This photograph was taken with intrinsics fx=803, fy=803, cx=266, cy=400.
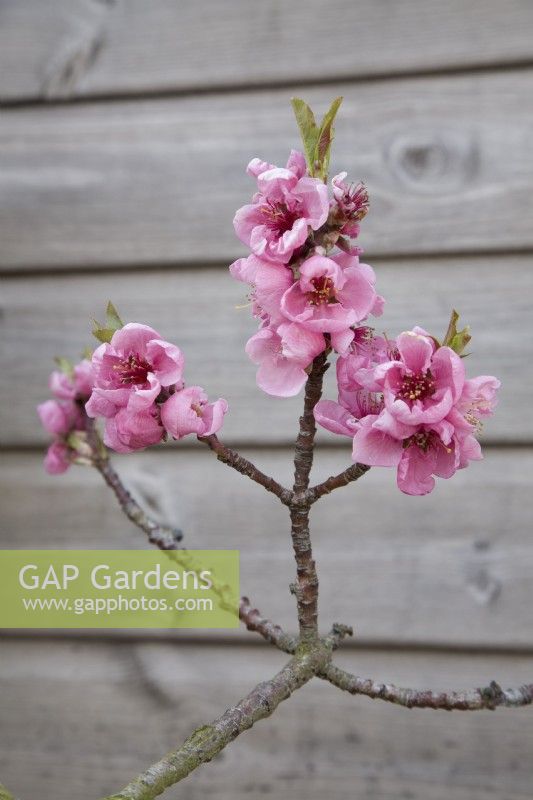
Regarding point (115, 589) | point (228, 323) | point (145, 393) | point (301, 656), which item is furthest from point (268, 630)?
point (228, 323)

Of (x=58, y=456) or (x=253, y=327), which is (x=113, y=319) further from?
(x=253, y=327)

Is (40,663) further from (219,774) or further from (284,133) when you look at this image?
(284,133)

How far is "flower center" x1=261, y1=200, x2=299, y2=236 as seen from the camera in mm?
331

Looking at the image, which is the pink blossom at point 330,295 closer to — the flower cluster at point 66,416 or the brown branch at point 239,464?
the brown branch at point 239,464

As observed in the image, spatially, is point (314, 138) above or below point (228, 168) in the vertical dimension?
below

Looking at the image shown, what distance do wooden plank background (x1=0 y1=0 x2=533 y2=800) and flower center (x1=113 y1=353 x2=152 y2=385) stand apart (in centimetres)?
55

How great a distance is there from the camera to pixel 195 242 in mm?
917

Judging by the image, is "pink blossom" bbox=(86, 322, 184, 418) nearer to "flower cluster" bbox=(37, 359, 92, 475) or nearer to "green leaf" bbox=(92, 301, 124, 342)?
"green leaf" bbox=(92, 301, 124, 342)

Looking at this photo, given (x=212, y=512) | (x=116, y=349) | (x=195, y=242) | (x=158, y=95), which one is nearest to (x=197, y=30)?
Answer: (x=158, y=95)

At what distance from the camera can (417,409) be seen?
308 millimetres

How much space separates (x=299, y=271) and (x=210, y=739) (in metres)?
0.19

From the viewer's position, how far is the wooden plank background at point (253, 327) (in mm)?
859

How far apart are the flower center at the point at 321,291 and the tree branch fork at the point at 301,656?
0.09 ft

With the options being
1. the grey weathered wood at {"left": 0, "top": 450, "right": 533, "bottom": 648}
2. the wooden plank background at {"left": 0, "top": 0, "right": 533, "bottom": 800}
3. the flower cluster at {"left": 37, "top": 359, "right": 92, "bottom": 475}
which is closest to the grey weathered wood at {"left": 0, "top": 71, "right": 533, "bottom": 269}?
the wooden plank background at {"left": 0, "top": 0, "right": 533, "bottom": 800}
